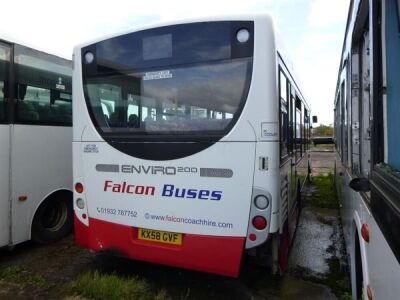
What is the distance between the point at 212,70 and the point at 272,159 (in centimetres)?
103

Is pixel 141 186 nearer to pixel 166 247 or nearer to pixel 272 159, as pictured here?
pixel 166 247

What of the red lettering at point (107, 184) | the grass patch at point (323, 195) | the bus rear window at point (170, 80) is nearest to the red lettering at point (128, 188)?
the red lettering at point (107, 184)

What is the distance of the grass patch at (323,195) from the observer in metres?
9.05

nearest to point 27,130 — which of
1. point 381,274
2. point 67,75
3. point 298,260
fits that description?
point 67,75

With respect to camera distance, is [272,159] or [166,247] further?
[166,247]

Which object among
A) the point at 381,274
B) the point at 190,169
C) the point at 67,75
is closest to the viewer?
the point at 381,274

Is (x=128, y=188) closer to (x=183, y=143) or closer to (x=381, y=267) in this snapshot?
(x=183, y=143)

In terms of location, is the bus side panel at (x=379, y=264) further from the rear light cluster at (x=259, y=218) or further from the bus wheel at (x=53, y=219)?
the bus wheel at (x=53, y=219)

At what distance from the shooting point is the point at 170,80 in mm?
3910

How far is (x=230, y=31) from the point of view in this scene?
3592 millimetres

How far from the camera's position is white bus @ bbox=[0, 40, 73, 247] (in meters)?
4.82

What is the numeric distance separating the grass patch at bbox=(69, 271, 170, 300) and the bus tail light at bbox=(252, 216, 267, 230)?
1.18 metres

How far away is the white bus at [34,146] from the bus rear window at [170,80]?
1194mm

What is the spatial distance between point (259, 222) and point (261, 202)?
0.19m
